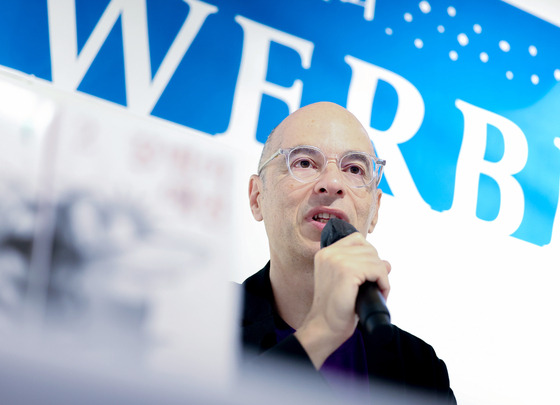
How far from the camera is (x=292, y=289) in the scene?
137 cm

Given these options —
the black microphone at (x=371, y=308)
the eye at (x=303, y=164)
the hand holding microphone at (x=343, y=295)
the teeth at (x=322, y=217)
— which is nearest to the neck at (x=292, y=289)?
the teeth at (x=322, y=217)

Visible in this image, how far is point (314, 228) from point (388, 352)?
30 cm

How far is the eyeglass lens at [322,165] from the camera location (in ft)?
4.39

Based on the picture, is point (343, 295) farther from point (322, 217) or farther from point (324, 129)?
point (324, 129)

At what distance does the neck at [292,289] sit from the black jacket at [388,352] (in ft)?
0.09

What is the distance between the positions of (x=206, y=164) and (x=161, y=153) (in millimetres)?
74

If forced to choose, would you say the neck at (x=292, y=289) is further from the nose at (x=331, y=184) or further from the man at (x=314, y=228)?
the nose at (x=331, y=184)

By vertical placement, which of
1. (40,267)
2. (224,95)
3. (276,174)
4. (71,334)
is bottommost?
(71,334)

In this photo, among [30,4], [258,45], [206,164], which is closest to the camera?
[206,164]

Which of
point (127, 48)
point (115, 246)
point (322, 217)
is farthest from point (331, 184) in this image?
point (127, 48)

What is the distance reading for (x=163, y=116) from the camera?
177 centimetres

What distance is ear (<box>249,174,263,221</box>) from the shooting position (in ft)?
5.05

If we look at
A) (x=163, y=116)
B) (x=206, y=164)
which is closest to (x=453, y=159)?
(x=163, y=116)

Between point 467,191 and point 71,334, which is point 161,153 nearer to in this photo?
point 71,334
